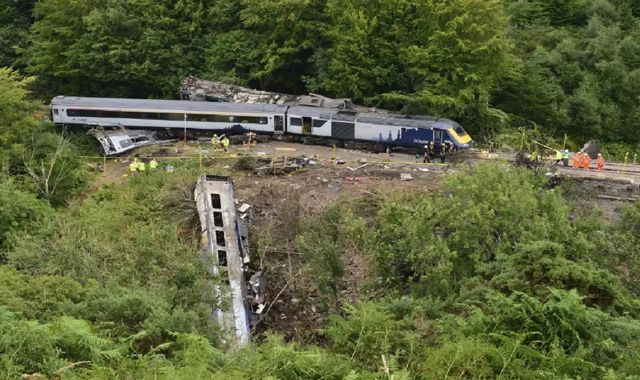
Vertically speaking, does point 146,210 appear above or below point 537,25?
below

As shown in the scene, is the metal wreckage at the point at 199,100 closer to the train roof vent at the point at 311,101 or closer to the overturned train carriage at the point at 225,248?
the train roof vent at the point at 311,101

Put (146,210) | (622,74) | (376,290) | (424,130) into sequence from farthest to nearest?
(622,74), (424,130), (146,210), (376,290)

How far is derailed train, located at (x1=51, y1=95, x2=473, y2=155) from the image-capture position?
31.3m

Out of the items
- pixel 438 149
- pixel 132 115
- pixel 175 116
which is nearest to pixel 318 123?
pixel 438 149

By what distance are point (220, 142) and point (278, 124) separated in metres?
3.49

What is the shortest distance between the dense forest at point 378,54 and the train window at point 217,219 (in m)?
14.5

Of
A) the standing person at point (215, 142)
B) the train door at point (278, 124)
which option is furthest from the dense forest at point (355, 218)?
the train door at point (278, 124)

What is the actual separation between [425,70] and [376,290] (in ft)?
57.2

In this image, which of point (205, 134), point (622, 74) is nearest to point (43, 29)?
point (205, 134)

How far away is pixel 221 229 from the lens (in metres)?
23.1

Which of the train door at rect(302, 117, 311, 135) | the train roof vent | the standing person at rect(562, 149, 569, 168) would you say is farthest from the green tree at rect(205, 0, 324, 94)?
the standing person at rect(562, 149, 569, 168)

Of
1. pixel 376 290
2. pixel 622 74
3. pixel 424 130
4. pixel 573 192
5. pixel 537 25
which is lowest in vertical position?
pixel 376 290

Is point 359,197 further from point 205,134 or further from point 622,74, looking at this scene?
point 622,74

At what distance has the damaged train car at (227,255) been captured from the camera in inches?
719
